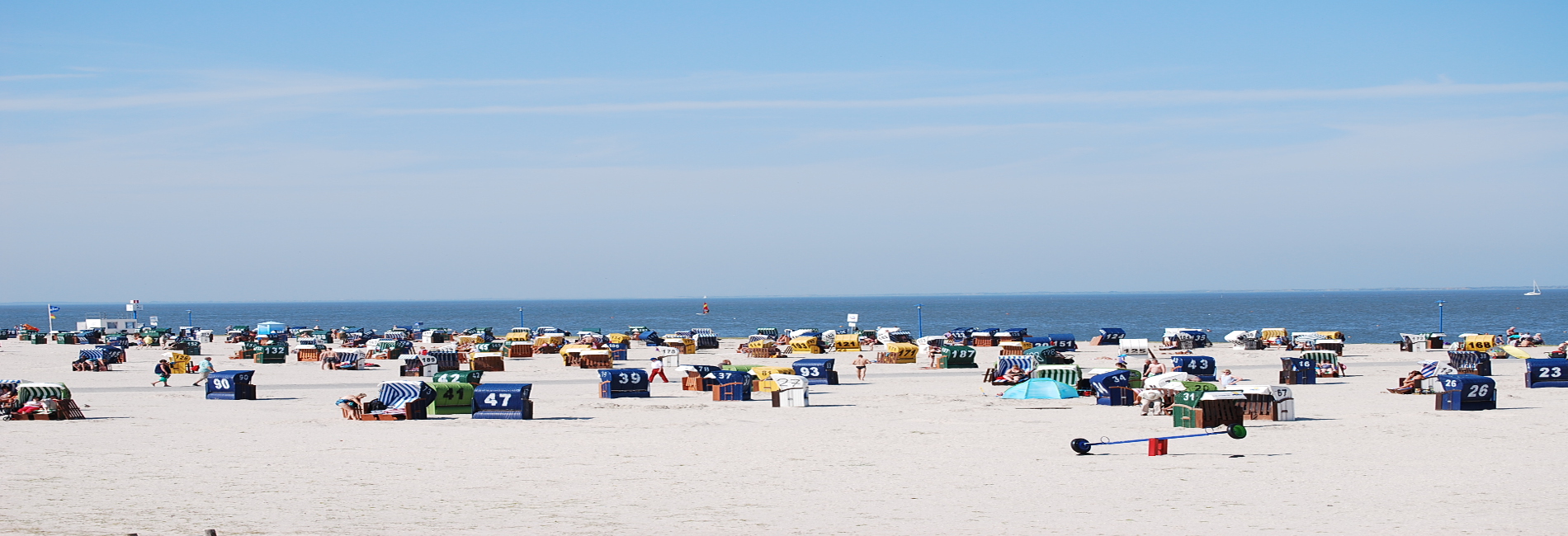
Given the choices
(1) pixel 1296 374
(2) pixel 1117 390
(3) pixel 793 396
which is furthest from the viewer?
(1) pixel 1296 374

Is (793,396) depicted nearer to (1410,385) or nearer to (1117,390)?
(1117,390)

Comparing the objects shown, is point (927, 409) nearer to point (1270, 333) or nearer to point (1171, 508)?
point (1171, 508)

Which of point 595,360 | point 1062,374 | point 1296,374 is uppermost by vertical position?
point 1062,374

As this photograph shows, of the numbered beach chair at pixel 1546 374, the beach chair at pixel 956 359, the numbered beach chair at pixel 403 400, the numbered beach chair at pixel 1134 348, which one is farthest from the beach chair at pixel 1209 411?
the numbered beach chair at pixel 1134 348

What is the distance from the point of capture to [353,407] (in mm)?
26422

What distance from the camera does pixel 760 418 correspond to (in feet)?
87.4

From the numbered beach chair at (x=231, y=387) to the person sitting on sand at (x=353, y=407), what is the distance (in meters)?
7.10

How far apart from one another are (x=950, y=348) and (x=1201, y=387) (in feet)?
70.6

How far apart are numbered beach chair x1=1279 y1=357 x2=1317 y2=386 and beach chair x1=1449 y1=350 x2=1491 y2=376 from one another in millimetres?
4666

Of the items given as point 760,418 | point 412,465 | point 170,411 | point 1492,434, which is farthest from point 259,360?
point 1492,434

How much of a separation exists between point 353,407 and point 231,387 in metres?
7.77

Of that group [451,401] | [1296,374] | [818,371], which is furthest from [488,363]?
[1296,374]

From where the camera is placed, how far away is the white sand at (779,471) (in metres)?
14.1

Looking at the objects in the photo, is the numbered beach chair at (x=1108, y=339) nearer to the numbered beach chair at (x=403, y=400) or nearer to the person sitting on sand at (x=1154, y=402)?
the person sitting on sand at (x=1154, y=402)
